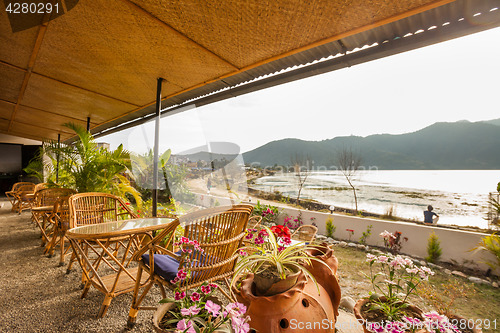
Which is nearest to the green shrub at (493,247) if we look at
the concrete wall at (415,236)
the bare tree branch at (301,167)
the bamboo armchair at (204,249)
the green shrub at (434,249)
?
the concrete wall at (415,236)

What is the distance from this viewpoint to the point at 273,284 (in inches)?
50.9

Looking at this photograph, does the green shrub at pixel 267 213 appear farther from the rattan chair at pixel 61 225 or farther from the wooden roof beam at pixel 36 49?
the wooden roof beam at pixel 36 49

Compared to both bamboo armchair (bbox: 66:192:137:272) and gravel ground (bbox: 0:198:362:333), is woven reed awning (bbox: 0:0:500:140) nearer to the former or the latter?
bamboo armchair (bbox: 66:192:137:272)

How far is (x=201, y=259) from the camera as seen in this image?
1.77 metres

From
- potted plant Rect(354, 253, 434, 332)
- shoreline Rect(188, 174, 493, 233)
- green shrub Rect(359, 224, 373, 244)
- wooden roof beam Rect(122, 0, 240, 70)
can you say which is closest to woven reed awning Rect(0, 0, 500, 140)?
wooden roof beam Rect(122, 0, 240, 70)

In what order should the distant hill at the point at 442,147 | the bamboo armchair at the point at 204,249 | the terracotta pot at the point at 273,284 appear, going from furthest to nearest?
the distant hill at the point at 442,147, the bamboo armchair at the point at 204,249, the terracotta pot at the point at 273,284

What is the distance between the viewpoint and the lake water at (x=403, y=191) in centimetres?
1002

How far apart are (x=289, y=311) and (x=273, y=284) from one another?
15 centimetres

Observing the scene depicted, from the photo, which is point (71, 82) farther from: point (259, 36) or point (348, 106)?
point (348, 106)

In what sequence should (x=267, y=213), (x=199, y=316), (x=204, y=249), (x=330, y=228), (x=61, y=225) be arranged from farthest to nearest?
(x=267, y=213) → (x=330, y=228) → (x=61, y=225) → (x=204, y=249) → (x=199, y=316)

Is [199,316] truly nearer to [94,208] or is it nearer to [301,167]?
[94,208]

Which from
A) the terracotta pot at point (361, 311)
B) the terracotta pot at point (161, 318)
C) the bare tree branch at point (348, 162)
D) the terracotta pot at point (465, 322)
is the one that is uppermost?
the bare tree branch at point (348, 162)

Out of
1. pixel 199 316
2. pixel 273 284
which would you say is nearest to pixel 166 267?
pixel 199 316

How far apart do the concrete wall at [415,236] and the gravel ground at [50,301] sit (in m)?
3.99
